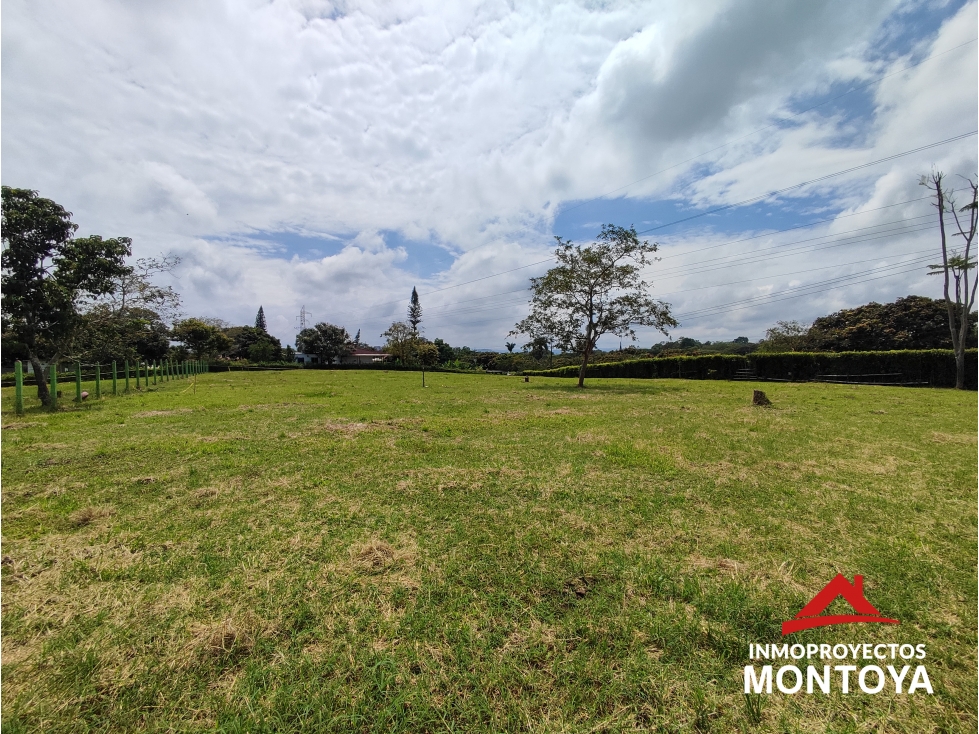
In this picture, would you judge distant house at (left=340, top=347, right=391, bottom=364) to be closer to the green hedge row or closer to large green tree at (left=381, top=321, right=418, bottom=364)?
large green tree at (left=381, top=321, right=418, bottom=364)

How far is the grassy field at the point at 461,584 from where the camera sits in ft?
6.94

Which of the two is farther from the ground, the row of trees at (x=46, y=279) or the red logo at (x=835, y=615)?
the row of trees at (x=46, y=279)

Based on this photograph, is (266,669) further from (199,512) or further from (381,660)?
(199,512)

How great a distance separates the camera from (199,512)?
4.59 meters

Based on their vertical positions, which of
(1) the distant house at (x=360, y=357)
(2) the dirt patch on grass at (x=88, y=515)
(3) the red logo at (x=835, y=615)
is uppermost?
(1) the distant house at (x=360, y=357)

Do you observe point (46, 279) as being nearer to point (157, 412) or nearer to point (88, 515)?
point (157, 412)

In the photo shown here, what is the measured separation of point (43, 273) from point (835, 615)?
2000cm

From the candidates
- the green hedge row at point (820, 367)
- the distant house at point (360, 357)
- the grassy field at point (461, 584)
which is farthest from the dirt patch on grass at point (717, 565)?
the distant house at point (360, 357)

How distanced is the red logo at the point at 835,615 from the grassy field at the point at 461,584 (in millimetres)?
77

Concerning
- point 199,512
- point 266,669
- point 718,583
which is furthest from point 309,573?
point 718,583

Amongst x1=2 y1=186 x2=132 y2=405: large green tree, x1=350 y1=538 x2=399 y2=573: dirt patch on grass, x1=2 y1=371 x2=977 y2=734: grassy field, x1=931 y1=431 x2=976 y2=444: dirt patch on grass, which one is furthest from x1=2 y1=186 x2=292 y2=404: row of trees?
x1=931 y1=431 x2=976 y2=444: dirt patch on grass

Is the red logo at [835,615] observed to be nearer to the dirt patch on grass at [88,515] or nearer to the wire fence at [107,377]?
the dirt patch on grass at [88,515]

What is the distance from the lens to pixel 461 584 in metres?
3.20

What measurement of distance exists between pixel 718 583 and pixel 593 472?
9.77ft
